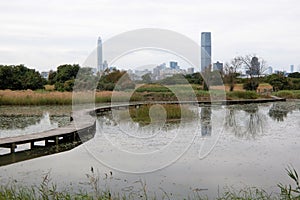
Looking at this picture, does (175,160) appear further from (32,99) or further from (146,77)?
(32,99)

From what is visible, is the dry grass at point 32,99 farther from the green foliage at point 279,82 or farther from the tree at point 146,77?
the green foliage at point 279,82

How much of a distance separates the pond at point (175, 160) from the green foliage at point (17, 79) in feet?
54.0

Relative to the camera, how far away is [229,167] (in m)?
5.89

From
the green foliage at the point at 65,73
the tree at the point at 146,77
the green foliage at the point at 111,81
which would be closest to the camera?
the tree at the point at 146,77

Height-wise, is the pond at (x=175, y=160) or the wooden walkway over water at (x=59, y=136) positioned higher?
the wooden walkway over water at (x=59, y=136)

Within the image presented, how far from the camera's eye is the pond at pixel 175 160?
502cm

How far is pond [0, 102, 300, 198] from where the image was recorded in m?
5.02

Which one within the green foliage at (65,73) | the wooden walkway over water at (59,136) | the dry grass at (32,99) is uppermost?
the green foliage at (65,73)

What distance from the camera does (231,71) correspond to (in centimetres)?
3056

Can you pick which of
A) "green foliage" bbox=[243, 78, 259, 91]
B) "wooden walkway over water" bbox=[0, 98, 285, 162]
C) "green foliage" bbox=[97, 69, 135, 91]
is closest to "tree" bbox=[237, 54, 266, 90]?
"green foliage" bbox=[243, 78, 259, 91]

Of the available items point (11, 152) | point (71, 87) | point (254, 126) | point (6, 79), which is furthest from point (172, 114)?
point (6, 79)

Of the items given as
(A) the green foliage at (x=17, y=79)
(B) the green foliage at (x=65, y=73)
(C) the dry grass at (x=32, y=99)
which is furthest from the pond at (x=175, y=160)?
(B) the green foliage at (x=65, y=73)

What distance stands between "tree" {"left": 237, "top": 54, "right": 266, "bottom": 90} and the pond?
20.5 meters

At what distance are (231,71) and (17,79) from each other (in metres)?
15.8
